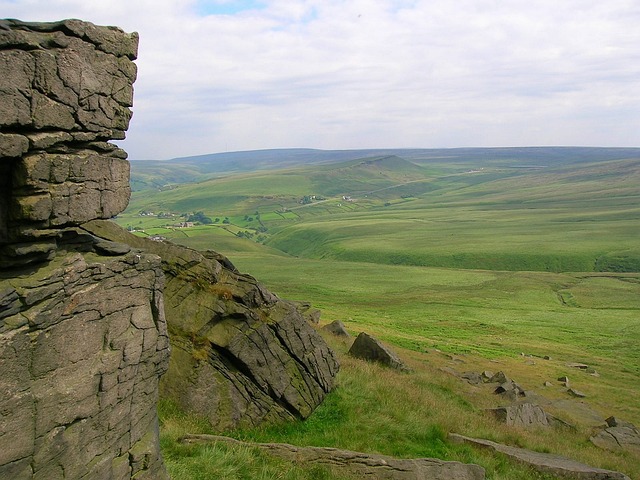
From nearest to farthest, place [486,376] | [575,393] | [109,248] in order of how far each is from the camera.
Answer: [109,248] < [486,376] < [575,393]

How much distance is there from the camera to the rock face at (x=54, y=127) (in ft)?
34.1

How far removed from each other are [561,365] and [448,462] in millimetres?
39019

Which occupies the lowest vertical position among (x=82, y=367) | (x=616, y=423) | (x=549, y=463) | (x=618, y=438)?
(x=616, y=423)

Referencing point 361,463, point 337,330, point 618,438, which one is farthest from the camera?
point 337,330

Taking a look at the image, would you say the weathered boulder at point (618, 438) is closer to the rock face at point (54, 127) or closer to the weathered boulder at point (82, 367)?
the weathered boulder at point (82, 367)

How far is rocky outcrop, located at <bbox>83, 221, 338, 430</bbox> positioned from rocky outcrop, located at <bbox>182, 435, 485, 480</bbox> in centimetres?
232

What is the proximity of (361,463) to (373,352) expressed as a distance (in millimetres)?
14345

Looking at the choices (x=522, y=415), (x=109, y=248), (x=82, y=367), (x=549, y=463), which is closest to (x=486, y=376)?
(x=522, y=415)

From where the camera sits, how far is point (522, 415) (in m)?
28.1

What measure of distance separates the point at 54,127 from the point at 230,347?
10755 mm

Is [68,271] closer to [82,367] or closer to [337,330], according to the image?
[82,367]

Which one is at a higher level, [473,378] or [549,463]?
[549,463]

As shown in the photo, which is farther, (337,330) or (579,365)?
(579,365)

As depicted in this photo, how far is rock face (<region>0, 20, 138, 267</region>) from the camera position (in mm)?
10391
